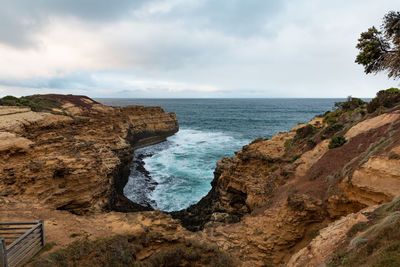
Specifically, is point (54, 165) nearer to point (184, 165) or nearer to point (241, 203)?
point (241, 203)

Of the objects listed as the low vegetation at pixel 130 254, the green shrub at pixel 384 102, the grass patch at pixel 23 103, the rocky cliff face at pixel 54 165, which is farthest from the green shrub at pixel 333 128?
the grass patch at pixel 23 103

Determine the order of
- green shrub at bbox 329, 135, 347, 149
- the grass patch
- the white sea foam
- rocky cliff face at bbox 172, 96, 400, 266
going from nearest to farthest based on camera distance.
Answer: rocky cliff face at bbox 172, 96, 400, 266 < green shrub at bbox 329, 135, 347, 149 < the white sea foam < the grass patch

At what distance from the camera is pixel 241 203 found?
19500mm

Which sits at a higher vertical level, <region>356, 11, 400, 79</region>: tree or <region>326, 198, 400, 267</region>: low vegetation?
<region>356, 11, 400, 79</region>: tree

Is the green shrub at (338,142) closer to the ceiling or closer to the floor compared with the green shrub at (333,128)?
closer to the floor

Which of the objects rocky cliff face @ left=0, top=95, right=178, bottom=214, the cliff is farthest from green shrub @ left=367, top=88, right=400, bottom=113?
rocky cliff face @ left=0, top=95, right=178, bottom=214

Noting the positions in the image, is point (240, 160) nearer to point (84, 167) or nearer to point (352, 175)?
point (352, 175)

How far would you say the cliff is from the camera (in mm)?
7664

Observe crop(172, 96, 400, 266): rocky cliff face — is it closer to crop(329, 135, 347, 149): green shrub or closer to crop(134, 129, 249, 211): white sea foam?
crop(329, 135, 347, 149): green shrub

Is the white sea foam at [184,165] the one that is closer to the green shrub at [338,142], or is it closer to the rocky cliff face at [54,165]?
the rocky cliff face at [54,165]

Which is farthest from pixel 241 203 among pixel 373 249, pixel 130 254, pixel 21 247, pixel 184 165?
pixel 21 247

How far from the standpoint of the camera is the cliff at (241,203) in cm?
766

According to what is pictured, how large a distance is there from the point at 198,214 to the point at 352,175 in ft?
42.4

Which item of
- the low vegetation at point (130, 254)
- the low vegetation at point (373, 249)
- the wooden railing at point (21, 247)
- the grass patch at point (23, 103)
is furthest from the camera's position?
the grass patch at point (23, 103)
